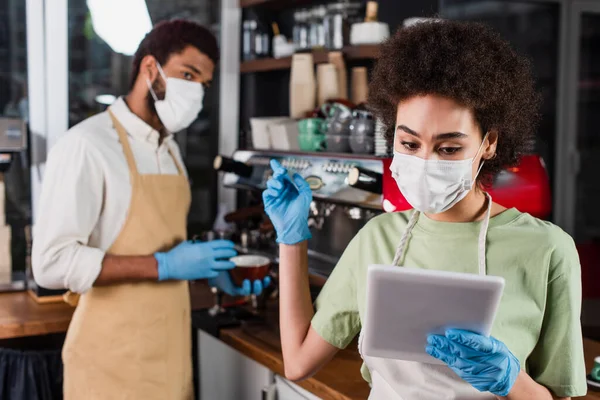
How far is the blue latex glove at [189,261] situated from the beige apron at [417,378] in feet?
2.85

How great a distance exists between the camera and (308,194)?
1677mm

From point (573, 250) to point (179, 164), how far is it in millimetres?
1486

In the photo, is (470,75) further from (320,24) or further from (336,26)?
(320,24)

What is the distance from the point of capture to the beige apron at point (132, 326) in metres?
2.29

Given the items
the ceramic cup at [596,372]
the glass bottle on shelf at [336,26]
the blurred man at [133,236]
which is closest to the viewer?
the ceramic cup at [596,372]

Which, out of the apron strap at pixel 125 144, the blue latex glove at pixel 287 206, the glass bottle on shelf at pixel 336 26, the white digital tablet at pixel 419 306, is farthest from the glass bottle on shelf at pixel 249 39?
the white digital tablet at pixel 419 306

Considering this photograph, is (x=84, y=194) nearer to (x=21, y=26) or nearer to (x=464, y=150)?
(x=464, y=150)

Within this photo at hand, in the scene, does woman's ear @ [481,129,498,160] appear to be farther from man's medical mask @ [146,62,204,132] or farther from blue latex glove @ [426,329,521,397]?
man's medical mask @ [146,62,204,132]

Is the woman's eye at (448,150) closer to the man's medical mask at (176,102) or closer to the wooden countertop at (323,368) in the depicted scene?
the wooden countertop at (323,368)

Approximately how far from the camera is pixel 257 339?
2453 mm

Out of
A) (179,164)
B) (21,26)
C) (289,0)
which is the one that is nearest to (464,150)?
(179,164)

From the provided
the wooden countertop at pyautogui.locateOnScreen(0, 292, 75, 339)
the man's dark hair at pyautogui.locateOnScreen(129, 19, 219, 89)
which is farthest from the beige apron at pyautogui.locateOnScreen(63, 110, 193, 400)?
the wooden countertop at pyautogui.locateOnScreen(0, 292, 75, 339)

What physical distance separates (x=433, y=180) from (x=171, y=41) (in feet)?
4.45

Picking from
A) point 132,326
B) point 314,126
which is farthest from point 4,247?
point 314,126
